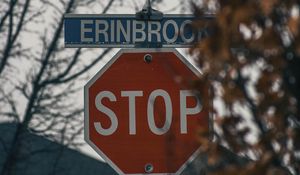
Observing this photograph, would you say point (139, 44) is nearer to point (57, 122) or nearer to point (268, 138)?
point (268, 138)

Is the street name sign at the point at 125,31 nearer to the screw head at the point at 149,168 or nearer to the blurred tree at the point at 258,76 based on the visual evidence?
the screw head at the point at 149,168

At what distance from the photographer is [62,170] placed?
1473 cm

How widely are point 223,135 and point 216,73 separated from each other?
0.22 m

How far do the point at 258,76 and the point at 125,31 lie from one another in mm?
2536

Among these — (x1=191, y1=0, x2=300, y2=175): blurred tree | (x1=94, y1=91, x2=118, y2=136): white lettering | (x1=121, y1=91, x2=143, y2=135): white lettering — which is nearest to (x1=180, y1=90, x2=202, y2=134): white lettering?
(x1=121, y1=91, x2=143, y2=135): white lettering

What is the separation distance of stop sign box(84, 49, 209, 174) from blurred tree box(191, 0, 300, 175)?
2014mm

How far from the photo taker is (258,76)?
3996 mm

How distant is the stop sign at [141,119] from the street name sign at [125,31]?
0.09 m

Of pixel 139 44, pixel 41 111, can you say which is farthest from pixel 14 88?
pixel 139 44

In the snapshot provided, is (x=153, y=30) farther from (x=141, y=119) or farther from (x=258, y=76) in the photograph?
(x=258, y=76)

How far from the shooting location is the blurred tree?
3920mm

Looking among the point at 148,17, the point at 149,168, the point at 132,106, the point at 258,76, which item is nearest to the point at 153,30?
the point at 148,17

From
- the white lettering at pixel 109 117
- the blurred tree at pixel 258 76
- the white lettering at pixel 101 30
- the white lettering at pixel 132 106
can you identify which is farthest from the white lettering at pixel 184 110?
the blurred tree at pixel 258 76

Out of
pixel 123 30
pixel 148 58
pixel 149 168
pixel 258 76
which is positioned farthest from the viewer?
pixel 123 30
